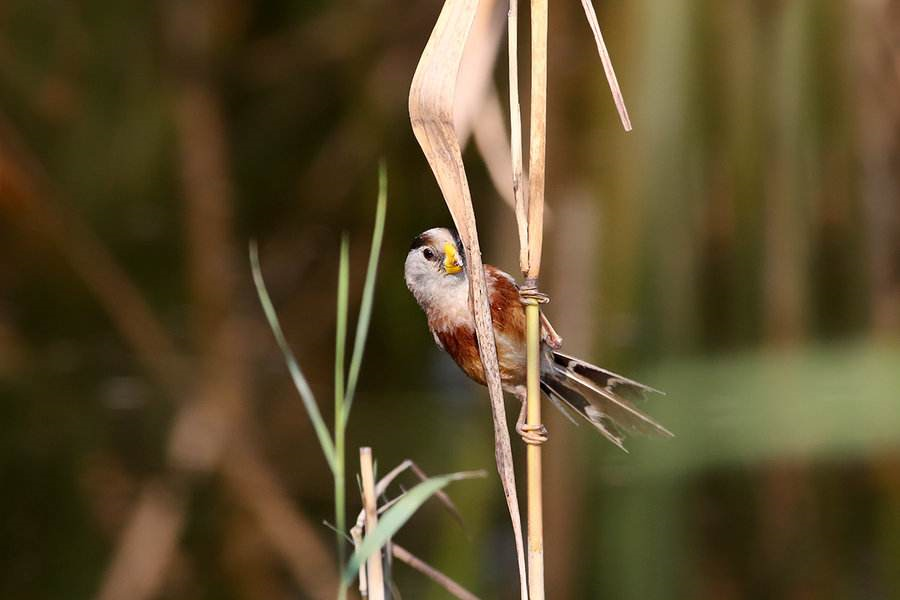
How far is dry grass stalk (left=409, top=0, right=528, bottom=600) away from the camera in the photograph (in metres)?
0.90

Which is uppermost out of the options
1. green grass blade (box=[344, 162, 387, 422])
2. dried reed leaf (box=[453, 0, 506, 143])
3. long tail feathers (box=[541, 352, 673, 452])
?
dried reed leaf (box=[453, 0, 506, 143])

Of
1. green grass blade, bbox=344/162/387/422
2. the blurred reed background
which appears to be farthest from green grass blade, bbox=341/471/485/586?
the blurred reed background

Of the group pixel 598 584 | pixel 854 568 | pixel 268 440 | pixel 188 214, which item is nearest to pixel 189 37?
pixel 188 214

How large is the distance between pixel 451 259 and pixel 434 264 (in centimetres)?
4

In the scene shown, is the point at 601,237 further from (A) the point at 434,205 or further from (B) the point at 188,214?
(B) the point at 188,214

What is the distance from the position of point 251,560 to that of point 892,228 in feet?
4.80

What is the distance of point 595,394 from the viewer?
49.8 inches

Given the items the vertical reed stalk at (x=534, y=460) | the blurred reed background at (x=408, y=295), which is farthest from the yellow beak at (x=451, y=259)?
the blurred reed background at (x=408, y=295)

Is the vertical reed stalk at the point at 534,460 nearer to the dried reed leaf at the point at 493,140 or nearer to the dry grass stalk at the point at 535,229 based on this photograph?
the dry grass stalk at the point at 535,229

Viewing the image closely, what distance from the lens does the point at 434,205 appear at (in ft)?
9.83

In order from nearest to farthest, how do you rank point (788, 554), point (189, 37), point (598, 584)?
point (598, 584) < point (788, 554) < point (189, 37)

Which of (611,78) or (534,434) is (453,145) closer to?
(611,78)

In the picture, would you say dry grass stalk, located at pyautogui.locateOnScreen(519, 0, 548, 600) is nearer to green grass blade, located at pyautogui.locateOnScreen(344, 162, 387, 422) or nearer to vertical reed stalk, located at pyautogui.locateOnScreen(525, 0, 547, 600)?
vertical reed stalk, located at pyautogui.locateOnScreen(525, 0, 547, 600)

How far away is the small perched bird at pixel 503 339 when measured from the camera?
112 cm
